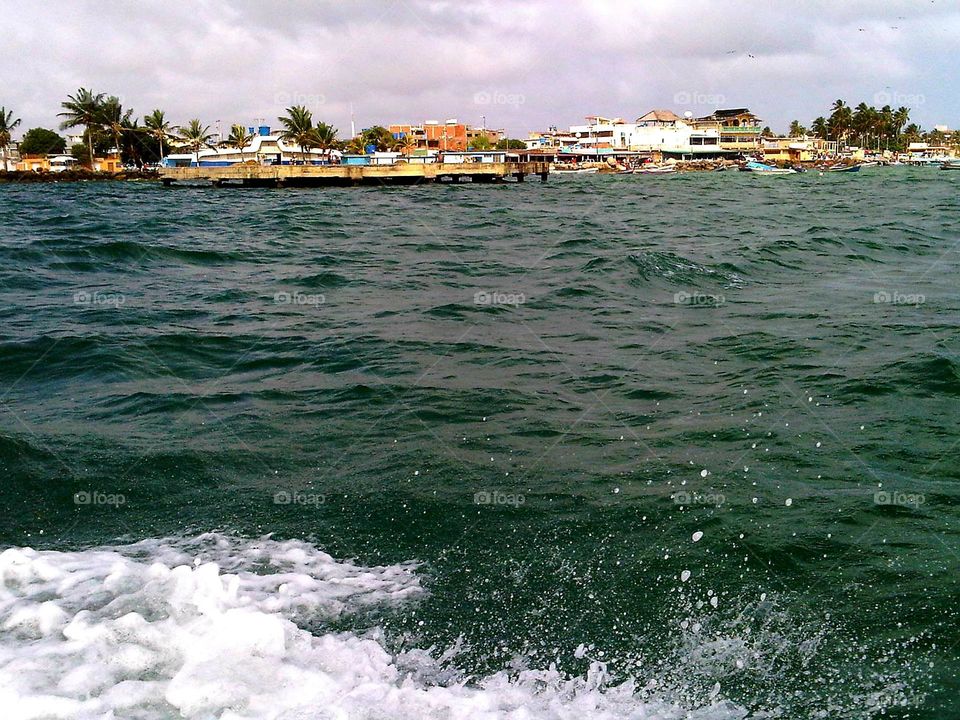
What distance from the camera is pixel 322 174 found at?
228 feet

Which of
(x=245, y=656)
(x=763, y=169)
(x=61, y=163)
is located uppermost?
(x=61, y=163)

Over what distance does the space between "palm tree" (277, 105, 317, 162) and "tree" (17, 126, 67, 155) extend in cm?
4782

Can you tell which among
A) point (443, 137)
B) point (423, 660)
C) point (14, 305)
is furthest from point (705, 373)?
point (443, 137)

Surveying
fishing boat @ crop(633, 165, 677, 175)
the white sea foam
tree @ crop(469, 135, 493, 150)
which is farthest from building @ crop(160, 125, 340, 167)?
the white sea foam

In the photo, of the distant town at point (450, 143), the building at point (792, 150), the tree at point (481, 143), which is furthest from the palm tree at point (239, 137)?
the building at point (792, 150)

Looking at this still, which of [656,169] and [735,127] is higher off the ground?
[735,127]

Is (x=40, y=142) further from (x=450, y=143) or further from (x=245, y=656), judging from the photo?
(x=245, y=656)

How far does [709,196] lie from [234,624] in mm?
45528

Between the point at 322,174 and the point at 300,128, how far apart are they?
32.9m

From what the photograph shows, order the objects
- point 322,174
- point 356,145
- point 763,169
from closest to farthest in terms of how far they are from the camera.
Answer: point 322,174 → point 763,169 → point 356,145

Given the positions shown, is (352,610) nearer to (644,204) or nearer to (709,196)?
(644,204)

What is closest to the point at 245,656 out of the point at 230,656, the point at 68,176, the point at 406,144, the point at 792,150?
the point at 230,656

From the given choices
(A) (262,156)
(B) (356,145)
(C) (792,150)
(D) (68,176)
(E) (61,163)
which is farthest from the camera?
(C) (792,150)

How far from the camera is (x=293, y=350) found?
35.3ft
